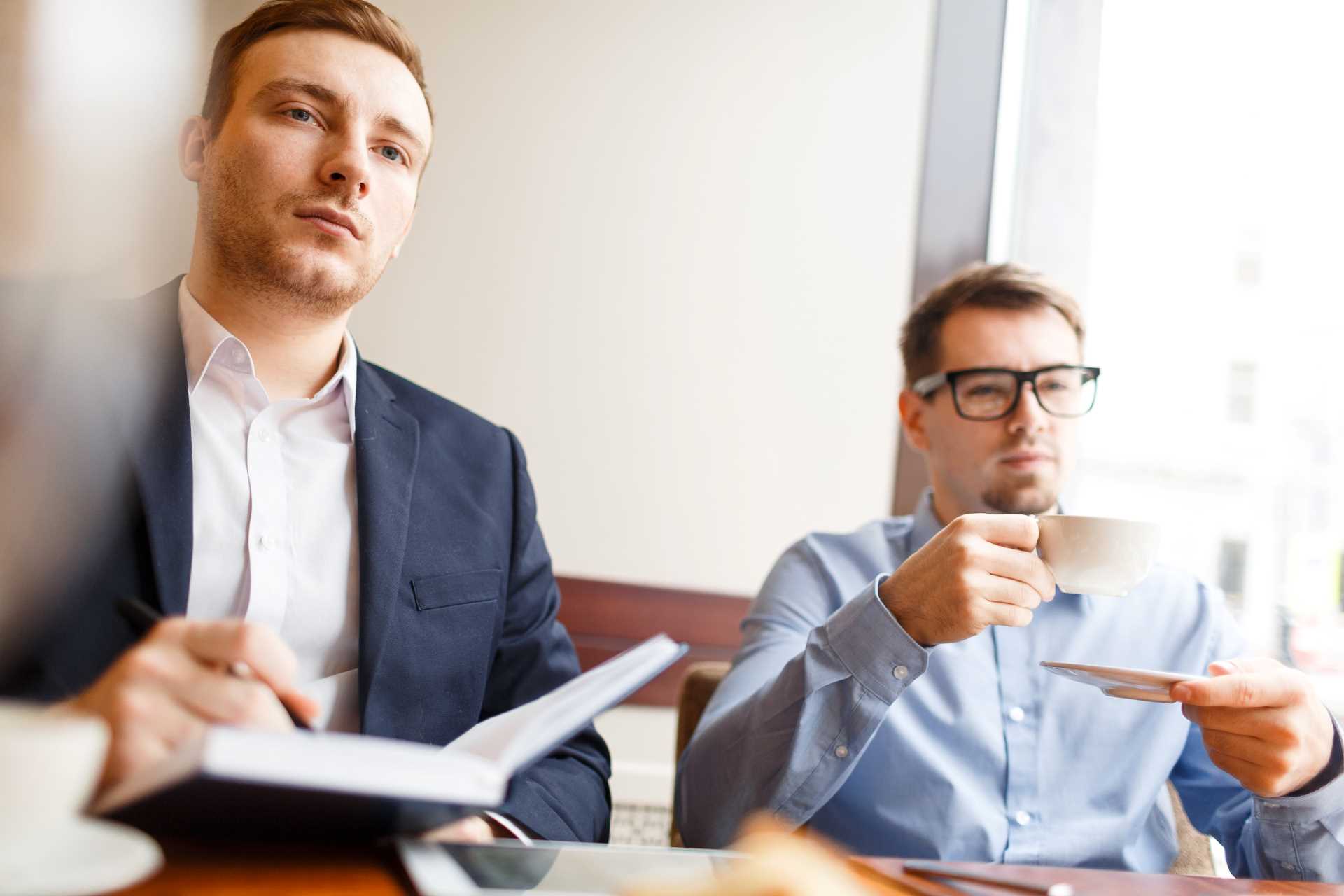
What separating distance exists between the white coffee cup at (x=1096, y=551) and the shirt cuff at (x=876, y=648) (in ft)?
0.61

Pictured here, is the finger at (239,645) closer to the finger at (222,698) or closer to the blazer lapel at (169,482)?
the finger at (222,698)

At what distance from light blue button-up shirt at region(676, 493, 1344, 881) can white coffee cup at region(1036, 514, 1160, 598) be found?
0.19 m

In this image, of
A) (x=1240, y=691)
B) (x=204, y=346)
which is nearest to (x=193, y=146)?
(x=204, y=346)

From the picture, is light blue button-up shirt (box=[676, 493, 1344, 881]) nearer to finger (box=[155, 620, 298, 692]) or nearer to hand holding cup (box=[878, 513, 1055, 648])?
hand holding cup (box=[878, 513, 1055, 648])

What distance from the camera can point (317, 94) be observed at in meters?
1.43

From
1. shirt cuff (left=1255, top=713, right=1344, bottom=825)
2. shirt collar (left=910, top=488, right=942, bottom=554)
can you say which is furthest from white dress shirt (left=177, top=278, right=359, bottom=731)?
shirt cuff (left=1255, top=713, right=1344, bottom=825)

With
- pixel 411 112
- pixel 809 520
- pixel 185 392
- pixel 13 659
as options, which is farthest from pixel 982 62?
pixel 13 659

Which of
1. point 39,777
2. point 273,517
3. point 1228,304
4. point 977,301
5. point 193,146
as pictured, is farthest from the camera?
point 1228,304

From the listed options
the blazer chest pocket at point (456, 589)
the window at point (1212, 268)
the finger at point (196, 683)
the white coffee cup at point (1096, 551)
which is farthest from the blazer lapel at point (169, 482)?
the window at point (1212, 268)

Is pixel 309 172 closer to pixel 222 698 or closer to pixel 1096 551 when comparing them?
pixel 222 698

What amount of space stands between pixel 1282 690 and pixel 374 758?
914 mm

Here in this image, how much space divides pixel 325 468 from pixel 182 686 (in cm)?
68

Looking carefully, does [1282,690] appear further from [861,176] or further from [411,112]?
[861,176]

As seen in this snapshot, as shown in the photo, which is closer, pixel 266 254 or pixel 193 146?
pixel 266 254
